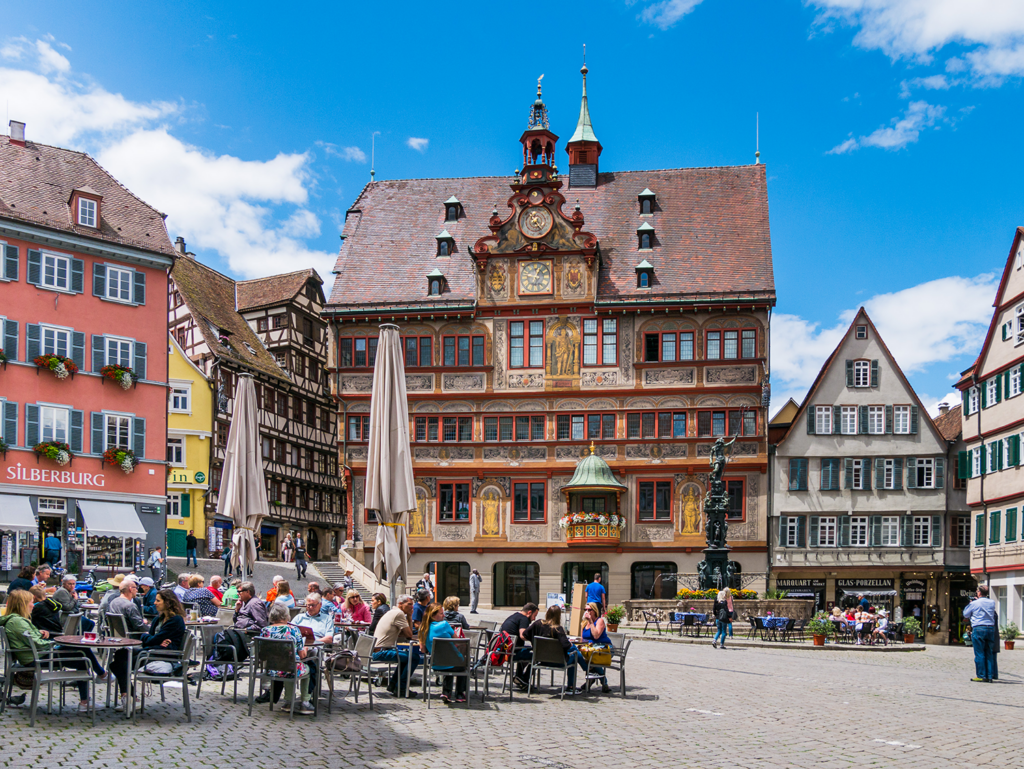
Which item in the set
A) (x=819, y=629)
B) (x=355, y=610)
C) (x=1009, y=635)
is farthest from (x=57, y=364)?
(x=1009, y=635)

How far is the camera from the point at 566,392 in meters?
45.5

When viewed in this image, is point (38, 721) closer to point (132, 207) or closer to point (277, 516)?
point (132, 207)

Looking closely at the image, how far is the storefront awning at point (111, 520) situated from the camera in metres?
35.0

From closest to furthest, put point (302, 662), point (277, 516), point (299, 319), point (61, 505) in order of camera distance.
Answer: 1. point (302, 662)
2. point (61, 505)
3. point (277, 516)
4. point (299, 319)

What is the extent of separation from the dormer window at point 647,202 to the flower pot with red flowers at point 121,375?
73.9 feet

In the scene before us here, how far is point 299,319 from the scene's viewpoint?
5784 centimetres

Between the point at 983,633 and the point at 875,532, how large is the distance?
26531 mm

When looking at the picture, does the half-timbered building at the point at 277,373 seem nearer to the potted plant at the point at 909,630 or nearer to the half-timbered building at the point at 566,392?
the half-timbered building at the point at 566,392

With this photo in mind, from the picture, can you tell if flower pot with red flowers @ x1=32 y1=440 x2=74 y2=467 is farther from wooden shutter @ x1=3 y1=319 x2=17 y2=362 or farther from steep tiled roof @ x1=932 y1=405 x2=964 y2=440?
steep tiled roof @ x1=932 y1=405 x2=964 y2=440

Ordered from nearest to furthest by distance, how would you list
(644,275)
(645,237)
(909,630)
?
(909,630) < (644,275) < (645,237)

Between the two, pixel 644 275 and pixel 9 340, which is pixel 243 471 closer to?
pixel 9 340

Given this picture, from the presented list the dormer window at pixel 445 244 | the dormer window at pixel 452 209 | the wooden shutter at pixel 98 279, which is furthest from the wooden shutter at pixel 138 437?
the dormer window at pixel 452 209

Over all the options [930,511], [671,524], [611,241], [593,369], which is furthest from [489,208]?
[930,511]

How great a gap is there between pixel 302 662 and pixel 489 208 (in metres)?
39.9
